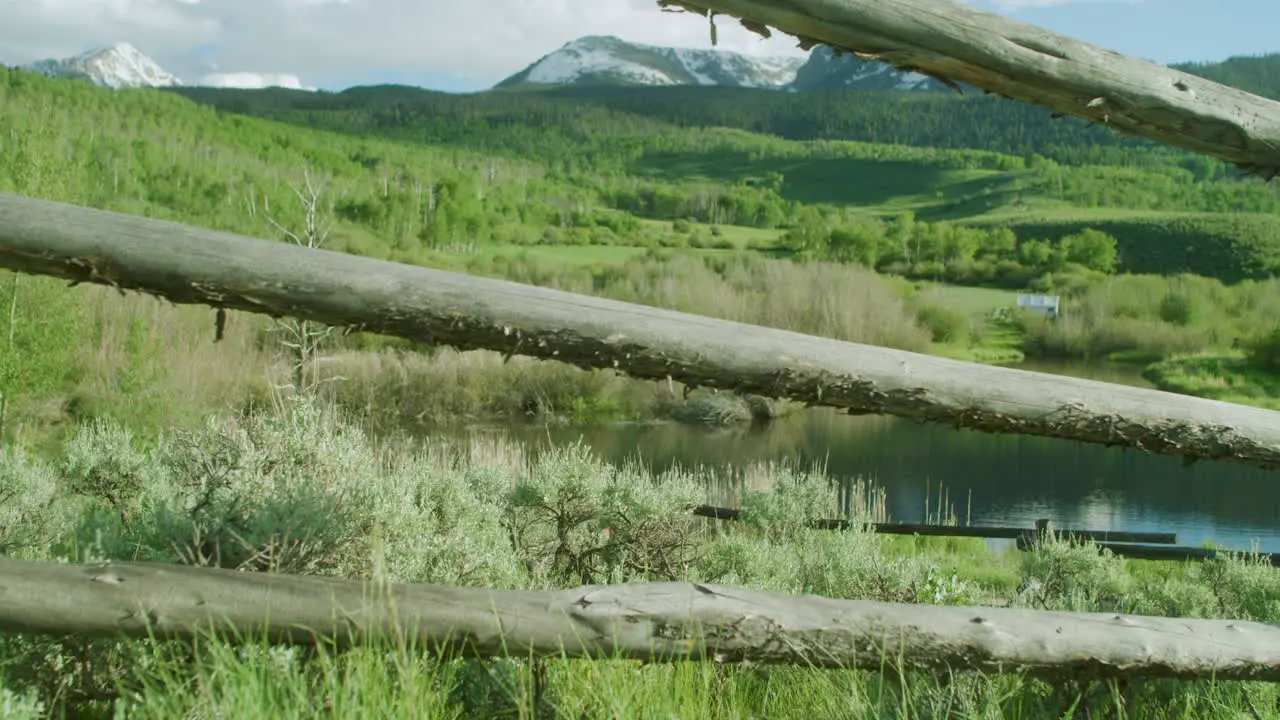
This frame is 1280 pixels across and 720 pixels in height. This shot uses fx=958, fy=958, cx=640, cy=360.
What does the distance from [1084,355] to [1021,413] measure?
4359 centimetres

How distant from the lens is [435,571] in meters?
3.51

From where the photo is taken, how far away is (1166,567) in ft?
30.7

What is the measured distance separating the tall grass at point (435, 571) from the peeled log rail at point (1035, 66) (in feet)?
4.46

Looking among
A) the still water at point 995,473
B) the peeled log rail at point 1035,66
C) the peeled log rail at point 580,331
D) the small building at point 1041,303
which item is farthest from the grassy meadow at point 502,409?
the still water at point 995,473

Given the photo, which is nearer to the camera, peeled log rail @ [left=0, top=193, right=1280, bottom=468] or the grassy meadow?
peeled log rail @ [left=0, top=193, right=1280, bottom=468]

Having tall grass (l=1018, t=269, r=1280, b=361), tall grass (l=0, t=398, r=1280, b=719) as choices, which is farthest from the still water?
tall grass (l=1018, t=269, r=1280, b=361)

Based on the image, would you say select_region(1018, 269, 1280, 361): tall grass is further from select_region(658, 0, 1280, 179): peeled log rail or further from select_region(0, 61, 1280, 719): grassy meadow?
select_region(658, 0, 1280, 179): peeled log rail

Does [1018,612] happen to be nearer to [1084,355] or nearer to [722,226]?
[1084,355]

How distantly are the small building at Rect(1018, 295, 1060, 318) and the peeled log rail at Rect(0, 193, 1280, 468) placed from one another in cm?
4839

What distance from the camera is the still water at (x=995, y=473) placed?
664 inches

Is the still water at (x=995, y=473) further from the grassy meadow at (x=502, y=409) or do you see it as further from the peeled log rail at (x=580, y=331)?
the peeled log rail at (x=580, y=331)

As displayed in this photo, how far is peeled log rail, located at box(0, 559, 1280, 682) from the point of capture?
6.28ft

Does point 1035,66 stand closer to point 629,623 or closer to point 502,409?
point 629,623

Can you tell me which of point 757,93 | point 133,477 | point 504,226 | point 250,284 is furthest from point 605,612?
point 757,93
